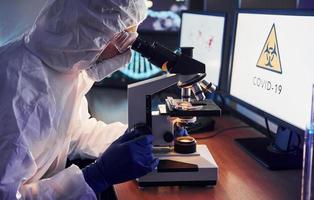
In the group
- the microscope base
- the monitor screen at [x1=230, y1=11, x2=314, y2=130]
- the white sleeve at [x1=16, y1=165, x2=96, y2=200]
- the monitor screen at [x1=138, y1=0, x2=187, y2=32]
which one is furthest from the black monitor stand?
the monitor screen at [x1=138, y1=0, x2=187, y2=32]

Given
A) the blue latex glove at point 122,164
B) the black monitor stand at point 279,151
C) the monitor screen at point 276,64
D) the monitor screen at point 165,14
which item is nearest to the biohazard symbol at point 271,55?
the monitor screen at point 276,64

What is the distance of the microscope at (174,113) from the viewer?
4.04 feet

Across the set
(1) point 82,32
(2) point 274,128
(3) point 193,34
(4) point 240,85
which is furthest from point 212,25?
(1) point 82,32

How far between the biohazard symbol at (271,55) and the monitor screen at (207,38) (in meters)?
0.34

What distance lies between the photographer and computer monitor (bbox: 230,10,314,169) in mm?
1234

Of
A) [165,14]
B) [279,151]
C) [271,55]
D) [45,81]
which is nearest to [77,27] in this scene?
[45,81]

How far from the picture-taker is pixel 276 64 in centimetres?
137

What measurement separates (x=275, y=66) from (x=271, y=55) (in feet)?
0.14

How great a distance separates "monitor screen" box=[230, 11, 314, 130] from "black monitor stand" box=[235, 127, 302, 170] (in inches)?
4.4

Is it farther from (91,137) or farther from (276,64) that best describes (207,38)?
(91,137)

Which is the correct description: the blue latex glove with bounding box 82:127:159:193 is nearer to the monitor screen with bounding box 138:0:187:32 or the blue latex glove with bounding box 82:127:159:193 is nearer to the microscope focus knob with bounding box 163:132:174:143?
the microscope focus knob with bounding box 163:132:174:143

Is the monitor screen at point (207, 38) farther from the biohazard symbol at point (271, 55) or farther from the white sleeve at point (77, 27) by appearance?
the white sleeve at point (77, 27)

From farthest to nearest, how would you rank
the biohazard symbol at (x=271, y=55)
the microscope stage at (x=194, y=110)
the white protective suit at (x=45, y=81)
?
the biohazard symbol at (x=271, y=55)
the microscope stage at (x=194, y=110)
the white protective suit at (x=45, y=81)

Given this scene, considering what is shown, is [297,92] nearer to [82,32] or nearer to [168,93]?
[82,32]
